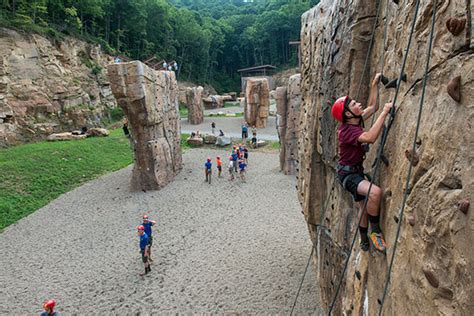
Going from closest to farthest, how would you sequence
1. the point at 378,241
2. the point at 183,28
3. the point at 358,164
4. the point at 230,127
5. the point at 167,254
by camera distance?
the point at 378,241 < the point at 358,164 < the point at 167,254 < the point at 230,127 < the point at 183,28

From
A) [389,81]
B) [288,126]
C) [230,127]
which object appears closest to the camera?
[389,81]

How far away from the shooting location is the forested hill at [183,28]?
87.4ft

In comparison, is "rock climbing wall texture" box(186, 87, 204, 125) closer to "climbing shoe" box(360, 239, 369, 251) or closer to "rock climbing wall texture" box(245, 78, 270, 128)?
"rock climbing wall texture" box(245, 78, 270, 128)

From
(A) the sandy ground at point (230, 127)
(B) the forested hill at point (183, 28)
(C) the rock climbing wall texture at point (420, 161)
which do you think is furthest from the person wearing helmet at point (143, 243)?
(B) the forested hill at point (183, 28)

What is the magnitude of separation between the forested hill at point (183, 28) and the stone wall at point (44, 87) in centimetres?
147

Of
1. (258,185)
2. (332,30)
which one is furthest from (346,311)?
(258,185)

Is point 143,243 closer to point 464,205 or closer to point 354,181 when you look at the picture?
point 354,181

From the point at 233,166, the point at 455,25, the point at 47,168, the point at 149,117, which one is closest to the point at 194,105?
the point at 233,166

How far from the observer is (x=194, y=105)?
29641mm

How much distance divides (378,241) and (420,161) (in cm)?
92

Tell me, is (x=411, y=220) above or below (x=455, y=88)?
below

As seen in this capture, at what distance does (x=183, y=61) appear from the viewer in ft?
162

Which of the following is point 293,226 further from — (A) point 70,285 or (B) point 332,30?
(B) point 332,30

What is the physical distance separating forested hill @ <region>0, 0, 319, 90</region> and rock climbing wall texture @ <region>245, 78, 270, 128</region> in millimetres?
14755
